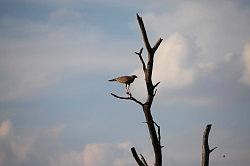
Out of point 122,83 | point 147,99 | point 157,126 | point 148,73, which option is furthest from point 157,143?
point 122,83

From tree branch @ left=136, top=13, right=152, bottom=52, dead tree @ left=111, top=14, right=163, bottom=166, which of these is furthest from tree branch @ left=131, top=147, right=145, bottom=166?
tree branch @ left=136, top=13, right=152, bottom=52

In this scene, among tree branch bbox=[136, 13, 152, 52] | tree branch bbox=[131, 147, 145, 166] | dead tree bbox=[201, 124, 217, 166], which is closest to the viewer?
tree branch bbox=[136, 13, 152, 52]

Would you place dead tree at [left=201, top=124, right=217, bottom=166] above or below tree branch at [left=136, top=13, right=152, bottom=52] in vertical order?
below

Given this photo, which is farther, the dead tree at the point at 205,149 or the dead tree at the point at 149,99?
the dead tree at the point at 205,149

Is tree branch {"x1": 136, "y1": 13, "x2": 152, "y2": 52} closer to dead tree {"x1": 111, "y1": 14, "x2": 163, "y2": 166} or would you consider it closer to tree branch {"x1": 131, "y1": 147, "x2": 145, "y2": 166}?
dead tree {"x1": 111, "y1": 14, "x2": 163, "y2": 166}

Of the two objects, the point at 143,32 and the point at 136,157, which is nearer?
the point at 143,32

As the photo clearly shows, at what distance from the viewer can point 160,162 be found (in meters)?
8.58

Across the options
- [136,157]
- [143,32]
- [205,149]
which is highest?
[143,32]

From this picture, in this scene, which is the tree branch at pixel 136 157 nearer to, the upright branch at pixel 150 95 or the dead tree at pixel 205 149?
the upright branch at pixel 150 95

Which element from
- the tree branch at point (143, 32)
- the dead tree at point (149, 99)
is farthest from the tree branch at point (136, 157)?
the tree branch at point (143, 32)

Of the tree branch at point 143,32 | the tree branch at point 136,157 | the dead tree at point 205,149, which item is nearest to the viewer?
the tree branch at point 143,32

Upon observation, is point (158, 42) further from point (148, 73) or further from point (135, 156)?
point (135, 156)

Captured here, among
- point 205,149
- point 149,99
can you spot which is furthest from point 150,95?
point 205,149

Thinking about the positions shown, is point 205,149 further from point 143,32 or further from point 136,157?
point 143,32
